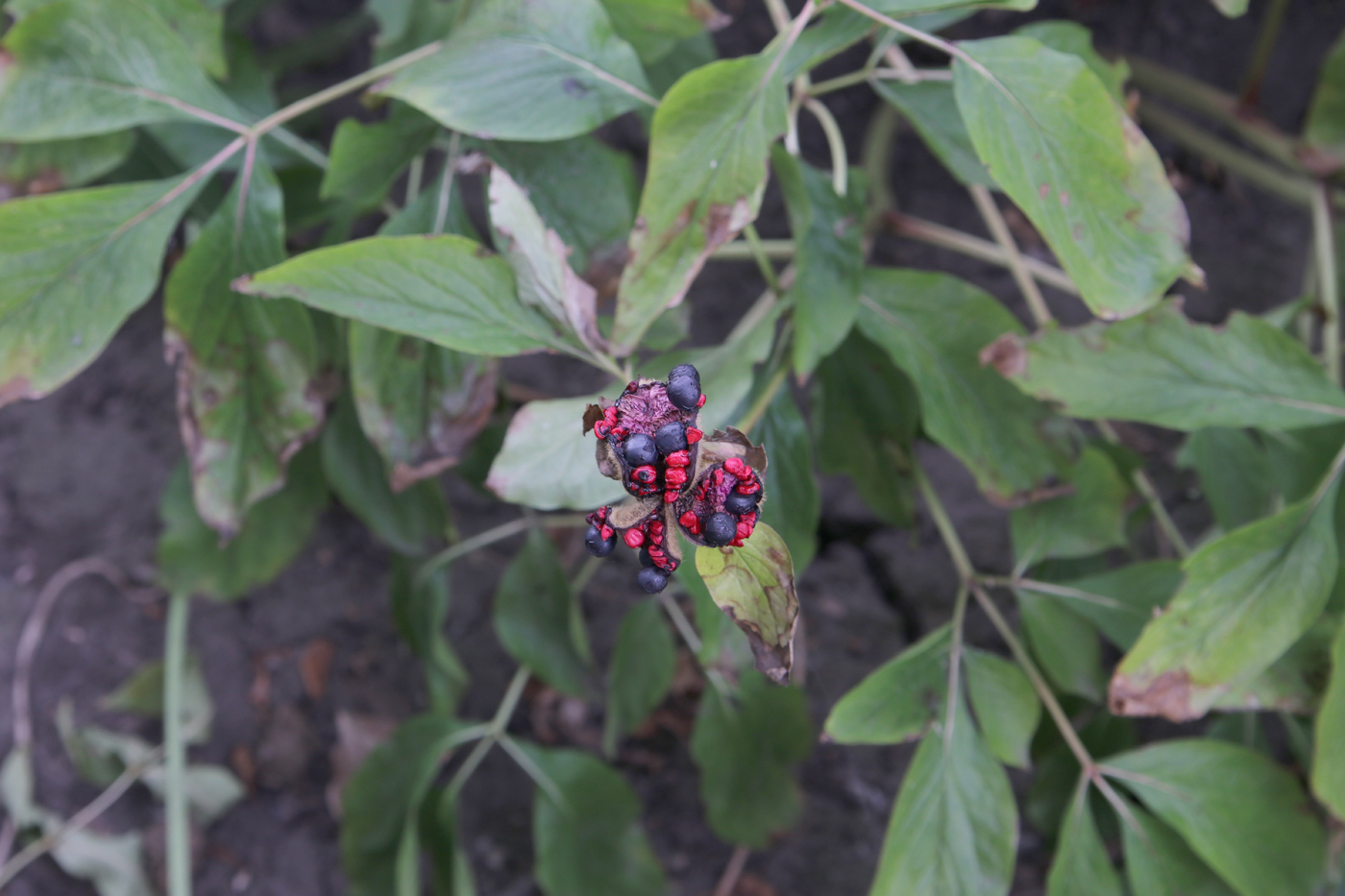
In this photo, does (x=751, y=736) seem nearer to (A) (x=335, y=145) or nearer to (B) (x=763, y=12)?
(A) (x=335, y=145)

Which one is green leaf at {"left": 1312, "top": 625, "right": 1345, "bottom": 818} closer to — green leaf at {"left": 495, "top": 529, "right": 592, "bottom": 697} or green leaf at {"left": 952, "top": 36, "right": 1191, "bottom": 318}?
green leaf at {"left": 952, "top": 36, "right": 1191, "bottom": 318}

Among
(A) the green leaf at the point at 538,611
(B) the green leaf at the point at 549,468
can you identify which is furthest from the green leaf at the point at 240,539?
(B) the green leaf at the point at 549,468

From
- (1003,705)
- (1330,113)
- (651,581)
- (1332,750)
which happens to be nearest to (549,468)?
(651,581)

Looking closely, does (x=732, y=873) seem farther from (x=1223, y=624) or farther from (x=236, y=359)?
(x=236, y=359)

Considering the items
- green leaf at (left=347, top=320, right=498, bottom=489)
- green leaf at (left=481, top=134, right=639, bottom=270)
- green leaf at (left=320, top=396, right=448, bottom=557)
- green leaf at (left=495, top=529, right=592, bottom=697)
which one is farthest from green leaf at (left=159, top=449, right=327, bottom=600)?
green leaf at (left=481, top=134, right=639, bottom=270)

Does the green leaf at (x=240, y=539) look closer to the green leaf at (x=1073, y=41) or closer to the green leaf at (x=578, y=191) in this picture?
the green leaf at (x=578, y=191)

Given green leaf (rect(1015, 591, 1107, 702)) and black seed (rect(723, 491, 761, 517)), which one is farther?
green leaf (rect(1015, 591, 1107, 702))
